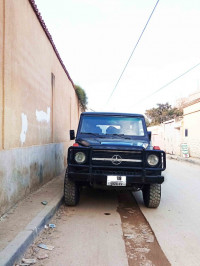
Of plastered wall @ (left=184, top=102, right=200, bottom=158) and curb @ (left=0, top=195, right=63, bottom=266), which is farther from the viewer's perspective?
plastered wall @ (left=184, top=102, right=200, bottom=158)

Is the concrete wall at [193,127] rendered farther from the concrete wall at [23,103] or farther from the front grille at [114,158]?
the front grille at [114,158]

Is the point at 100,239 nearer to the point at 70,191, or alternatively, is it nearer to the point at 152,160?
the point at 70,191

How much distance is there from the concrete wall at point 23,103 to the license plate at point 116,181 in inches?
67.5

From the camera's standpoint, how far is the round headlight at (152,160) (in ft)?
18.5

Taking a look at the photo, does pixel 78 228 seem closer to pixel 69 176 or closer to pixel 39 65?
pixel 69 176

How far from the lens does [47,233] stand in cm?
436

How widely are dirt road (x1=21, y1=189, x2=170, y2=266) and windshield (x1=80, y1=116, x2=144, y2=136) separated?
5.43ft

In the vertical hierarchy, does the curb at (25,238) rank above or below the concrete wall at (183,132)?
below

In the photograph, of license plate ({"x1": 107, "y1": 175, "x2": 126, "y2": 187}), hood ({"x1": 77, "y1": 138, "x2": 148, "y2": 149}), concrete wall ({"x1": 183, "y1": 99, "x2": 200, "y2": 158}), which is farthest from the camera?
concrete wall ({"x1": 183, "y1": 99, "x2": 200, "y2": 158})

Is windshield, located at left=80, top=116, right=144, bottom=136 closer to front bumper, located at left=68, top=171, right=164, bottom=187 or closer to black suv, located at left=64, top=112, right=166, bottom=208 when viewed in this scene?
black suv, located at left=64, top=112, right=166, bottom=208

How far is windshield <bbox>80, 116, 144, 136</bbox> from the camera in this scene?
6.77 m

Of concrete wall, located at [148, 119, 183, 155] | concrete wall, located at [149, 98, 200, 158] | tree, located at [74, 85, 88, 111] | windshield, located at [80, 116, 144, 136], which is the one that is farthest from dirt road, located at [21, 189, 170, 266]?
concrete wall, located at [148, 119, 183, 155]

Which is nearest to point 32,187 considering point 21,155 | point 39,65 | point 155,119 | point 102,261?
point 21,155

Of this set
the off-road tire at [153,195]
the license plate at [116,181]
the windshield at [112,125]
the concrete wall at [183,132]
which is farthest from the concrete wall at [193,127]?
the license plate at [116,181]
